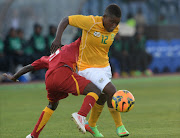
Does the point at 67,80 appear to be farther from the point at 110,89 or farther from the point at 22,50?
the point at 22,50

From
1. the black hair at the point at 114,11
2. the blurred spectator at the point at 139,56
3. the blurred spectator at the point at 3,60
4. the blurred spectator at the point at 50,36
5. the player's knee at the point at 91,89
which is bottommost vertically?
the blurred spectator at the point at 139,56

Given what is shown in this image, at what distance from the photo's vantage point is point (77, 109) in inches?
459

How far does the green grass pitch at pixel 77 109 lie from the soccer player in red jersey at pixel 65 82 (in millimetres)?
909

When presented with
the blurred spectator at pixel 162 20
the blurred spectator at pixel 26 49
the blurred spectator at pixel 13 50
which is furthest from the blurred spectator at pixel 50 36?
the blurred spectator at pixel 162 20

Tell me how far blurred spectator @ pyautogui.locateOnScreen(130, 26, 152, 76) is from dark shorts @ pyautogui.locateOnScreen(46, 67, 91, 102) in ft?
54.0

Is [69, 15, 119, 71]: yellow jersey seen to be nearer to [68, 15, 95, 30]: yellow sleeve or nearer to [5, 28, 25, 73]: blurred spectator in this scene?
[68, 15, 95, 30]: yellow sleeve

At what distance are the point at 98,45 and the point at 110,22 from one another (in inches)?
16.5

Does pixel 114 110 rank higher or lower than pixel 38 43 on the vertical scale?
higher

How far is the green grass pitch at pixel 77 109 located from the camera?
7.96 meters

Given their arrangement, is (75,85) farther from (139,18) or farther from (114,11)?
(139,18)

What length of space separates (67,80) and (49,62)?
0.49 metres

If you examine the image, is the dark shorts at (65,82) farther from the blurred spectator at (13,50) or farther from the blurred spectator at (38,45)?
the blurred spectator at (38,45)

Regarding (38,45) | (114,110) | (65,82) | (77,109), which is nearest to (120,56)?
(38,45)

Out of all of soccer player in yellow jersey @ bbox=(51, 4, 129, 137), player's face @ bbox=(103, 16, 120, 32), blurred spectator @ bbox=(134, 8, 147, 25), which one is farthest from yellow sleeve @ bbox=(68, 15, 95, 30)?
blurred spectator @ bbox=(134, 8, 147, 25)
